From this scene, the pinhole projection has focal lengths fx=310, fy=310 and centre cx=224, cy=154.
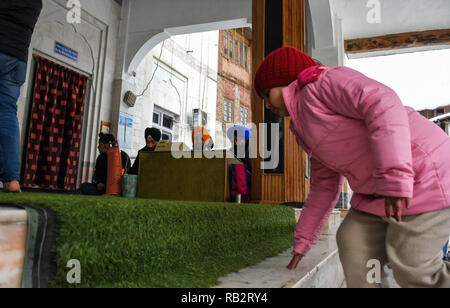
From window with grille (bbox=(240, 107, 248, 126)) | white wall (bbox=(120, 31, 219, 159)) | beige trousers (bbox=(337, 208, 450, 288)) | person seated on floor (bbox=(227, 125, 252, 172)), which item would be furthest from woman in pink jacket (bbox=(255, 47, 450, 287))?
window with grille (bbox=(240, 107, 248, 126))

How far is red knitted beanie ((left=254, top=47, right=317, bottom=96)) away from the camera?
1220mm

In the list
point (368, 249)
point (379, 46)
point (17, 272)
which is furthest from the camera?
point (379, 46)

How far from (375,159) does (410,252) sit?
29 cm

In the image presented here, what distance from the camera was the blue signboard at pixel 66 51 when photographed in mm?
5755

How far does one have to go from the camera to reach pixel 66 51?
5.91 meters

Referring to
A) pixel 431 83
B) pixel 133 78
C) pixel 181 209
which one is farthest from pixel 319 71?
pixel 431 83

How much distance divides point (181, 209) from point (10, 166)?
3.32 ft

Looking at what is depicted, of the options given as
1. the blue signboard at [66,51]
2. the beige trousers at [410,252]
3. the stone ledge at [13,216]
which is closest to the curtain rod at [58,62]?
the blue signboard at [66,51]

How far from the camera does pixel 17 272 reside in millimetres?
744

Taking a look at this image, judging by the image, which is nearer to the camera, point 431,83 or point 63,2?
point 63,2

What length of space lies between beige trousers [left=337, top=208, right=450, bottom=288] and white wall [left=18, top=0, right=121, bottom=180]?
5.76 metres

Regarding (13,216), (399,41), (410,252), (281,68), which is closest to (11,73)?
(13,216)

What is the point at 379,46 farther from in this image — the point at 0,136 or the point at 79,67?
the point at 0,136

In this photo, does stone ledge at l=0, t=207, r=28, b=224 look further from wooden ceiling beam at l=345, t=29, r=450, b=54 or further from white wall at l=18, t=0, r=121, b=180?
wooden ceiling beam at l=345, t=29, r=450, b=54
